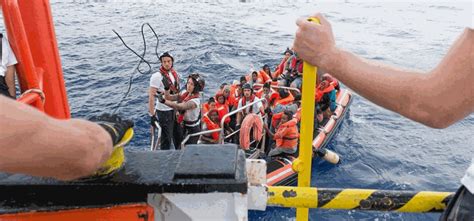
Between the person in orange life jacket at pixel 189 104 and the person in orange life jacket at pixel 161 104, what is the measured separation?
7.0 inches

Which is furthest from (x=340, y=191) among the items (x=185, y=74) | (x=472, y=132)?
(x=185, y=74)

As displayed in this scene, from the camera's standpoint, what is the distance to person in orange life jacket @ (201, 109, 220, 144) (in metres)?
9.22

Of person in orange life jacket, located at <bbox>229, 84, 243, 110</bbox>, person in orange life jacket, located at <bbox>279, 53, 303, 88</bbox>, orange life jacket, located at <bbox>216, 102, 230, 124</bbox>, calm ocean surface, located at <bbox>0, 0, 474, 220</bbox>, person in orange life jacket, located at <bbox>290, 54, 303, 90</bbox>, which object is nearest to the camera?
orange life jacket, located at <bbox>216, 102, 230, 124</bbox>

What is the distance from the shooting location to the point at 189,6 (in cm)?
4372

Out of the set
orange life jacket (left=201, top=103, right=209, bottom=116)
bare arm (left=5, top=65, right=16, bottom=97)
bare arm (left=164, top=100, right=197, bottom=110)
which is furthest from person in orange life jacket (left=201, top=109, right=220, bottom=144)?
bare arm (left=5, top=65, right=16, bottom=97)

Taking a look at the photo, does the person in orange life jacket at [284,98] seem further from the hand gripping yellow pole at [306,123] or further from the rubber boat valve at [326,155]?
the hand gripping yellow pole at [306,123]

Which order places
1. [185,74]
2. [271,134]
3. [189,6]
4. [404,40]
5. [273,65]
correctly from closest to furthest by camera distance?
[271,134] → [185,74] → [273,65] → [404,40] → [189,6]

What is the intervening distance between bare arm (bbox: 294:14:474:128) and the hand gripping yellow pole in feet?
0.43

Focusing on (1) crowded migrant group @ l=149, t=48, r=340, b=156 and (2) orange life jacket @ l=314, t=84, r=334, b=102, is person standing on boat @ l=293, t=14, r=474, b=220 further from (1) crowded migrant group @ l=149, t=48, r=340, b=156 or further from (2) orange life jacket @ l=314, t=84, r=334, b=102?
(2) orange life jacket @ l=314, t=84, r=334, b=102

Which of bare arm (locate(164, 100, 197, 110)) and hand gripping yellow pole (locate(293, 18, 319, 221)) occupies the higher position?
hand gripping yellow pole (locate(293, 18, 319, 221))

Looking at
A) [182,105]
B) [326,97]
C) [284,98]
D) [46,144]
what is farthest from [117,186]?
[326,97]

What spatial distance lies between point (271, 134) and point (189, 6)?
36.1m

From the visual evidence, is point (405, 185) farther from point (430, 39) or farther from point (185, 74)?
point (430, 39)

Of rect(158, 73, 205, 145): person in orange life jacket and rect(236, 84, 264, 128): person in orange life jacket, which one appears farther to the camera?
rect(236, 84, 264, 128): person in orange life jacket
